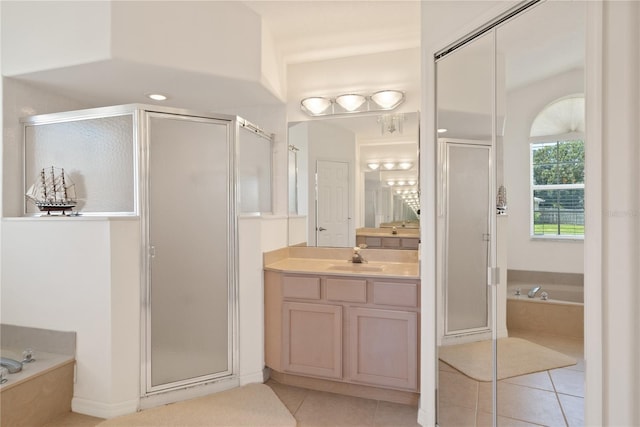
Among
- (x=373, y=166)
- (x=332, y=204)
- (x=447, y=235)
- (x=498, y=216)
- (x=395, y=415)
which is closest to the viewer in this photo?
(x=498, y=216)

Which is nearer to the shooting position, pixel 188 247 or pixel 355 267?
pixel 188 247

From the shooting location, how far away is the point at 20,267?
2.35 m

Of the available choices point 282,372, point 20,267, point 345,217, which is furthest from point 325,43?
point 20,267

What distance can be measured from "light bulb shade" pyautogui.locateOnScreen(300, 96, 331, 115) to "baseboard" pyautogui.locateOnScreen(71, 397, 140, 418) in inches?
102

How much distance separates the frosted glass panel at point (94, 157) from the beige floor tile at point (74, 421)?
52.7 inches

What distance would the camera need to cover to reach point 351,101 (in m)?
2.92

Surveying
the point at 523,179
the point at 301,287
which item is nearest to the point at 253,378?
the point at 301,287

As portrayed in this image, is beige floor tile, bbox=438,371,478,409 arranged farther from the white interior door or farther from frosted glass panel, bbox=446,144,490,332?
the white interior door

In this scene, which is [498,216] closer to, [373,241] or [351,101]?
[373,241]

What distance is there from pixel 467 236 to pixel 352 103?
1627mm

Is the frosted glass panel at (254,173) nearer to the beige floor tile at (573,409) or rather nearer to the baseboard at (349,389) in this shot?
the baseboard at (349,389)

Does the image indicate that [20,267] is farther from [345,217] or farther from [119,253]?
[345,217]

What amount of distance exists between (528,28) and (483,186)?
0.73 meters

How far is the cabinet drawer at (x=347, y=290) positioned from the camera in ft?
7.73
